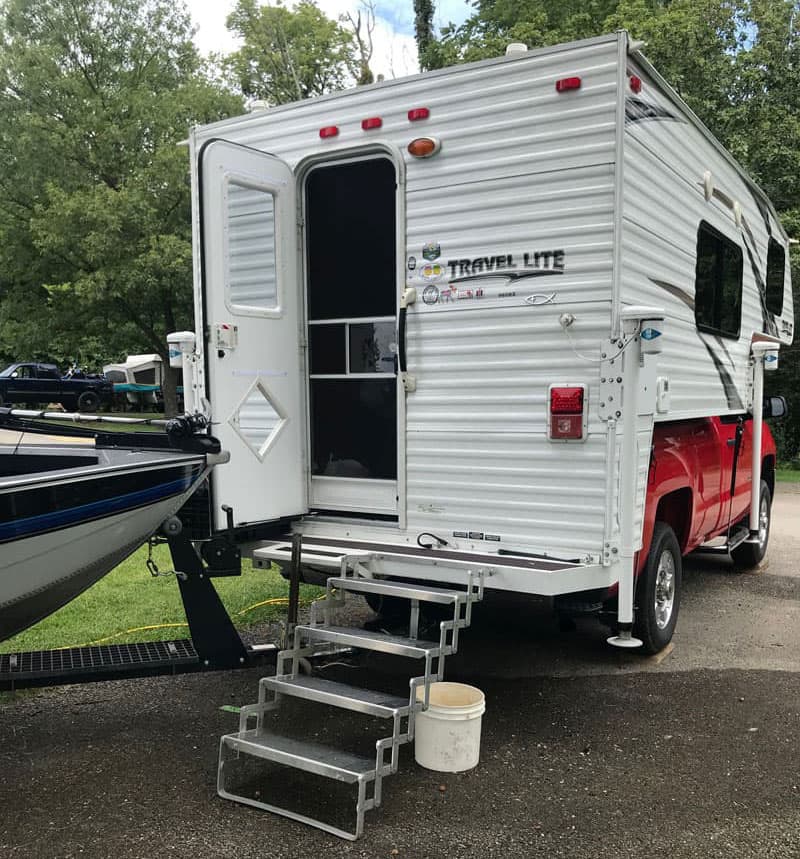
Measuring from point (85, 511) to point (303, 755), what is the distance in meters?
1.29

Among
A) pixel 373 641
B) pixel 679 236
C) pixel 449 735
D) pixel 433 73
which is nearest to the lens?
pixel 449 735

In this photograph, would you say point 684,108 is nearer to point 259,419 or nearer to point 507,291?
point 507,291

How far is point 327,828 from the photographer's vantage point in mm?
3051

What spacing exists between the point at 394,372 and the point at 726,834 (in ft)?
9.03

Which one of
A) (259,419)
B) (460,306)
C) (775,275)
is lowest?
(259,419)

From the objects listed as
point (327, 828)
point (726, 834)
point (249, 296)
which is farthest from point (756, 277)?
point (327, 828)

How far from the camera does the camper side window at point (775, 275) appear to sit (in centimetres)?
736

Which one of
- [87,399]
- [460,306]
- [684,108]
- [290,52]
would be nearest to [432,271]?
[460,306]

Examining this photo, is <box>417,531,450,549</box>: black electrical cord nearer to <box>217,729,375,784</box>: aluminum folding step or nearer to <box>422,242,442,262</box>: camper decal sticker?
<box>217,729,375,784</box>: aluminum folding step

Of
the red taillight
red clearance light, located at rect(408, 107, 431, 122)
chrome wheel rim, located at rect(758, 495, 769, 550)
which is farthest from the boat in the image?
chrome wheel rim, located at rect(758, 495, 769, 550)

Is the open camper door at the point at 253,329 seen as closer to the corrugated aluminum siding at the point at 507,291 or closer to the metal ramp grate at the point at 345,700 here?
the corrugated aluminum siding at the point at 507,291

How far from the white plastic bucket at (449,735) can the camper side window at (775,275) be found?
5.42 metres

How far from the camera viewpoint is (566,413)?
388cm

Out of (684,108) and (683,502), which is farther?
(683,502)
